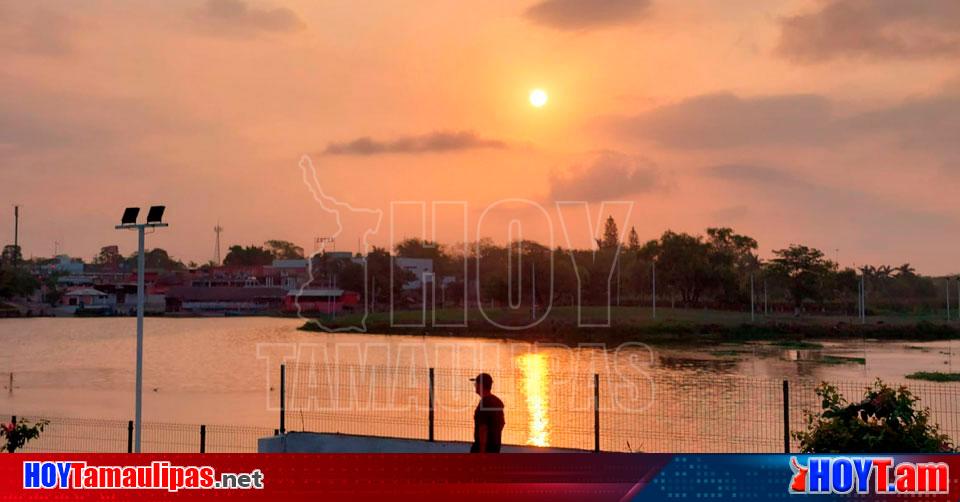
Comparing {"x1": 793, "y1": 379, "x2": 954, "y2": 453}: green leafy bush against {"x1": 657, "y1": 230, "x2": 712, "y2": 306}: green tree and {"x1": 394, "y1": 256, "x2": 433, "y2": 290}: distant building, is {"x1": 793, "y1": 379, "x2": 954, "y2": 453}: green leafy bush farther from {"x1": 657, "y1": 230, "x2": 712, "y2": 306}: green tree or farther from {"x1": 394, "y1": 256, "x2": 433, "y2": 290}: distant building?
{"x1": 394, "y1": 256, "x2": 433, "y2": 290}: distant building

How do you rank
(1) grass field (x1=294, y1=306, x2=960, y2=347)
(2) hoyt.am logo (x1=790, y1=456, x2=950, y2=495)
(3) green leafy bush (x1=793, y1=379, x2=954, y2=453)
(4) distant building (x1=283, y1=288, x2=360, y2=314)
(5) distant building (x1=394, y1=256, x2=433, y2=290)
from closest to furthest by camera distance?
(2) hoyt.am logo (x1=790, y1=456, x2=950, y2=495) → (3) green leafy bush (x1=793, y1=379, x2=954, y2=453) → (1) grass field (x1=294, y1=306, x2=960, y2=347) → (4) distant building (x1=283, y1=288, x2=360, y2=314) → (5) distant building (x1=394, y1=256, x2=433, y2=290)

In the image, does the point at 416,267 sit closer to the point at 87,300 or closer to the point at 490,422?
the point at 87,300

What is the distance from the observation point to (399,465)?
10977 mm

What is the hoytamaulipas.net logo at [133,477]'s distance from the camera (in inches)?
411

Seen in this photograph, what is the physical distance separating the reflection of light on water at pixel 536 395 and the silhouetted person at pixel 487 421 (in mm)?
10253

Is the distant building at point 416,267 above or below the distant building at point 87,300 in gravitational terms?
above

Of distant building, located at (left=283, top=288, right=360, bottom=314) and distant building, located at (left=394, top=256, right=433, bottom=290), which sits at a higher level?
distant building, located at (left=394, top=256, right=433, bottom=290)

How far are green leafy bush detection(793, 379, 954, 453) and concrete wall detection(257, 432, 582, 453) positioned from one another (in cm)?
454

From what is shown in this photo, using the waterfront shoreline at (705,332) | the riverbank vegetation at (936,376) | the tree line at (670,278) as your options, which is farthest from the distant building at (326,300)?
the riverbank vegetation at (936,376)

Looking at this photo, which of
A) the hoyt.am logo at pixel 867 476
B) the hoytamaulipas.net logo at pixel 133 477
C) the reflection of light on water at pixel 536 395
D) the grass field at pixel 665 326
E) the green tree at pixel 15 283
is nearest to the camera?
the hoyt.am logo at pixel 867 476

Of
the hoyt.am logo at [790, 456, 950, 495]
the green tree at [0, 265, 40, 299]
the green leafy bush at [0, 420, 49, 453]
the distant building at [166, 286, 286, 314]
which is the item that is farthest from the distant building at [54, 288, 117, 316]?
the hoyt.am logo at [790, 456, 950, 495]

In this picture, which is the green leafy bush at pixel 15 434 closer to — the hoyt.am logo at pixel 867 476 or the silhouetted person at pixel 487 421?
the silhouetted person at pixel 487 421

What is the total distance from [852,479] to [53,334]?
4406 inches

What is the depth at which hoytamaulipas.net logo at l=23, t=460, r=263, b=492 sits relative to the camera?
1043 centimetres
